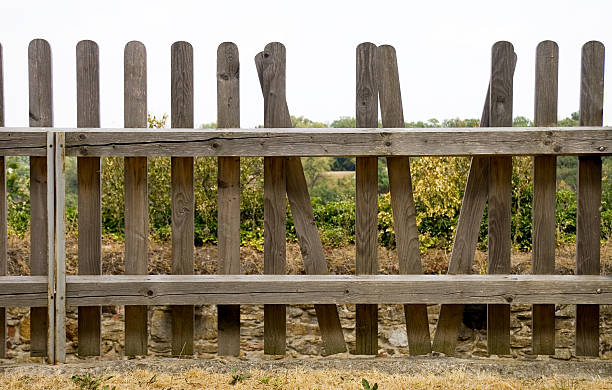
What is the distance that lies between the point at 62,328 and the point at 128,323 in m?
0.41

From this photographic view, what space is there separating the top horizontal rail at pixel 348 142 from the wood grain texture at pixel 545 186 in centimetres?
25

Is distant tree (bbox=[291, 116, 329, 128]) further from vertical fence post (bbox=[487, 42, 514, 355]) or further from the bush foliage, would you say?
vertical fence post (bbox=[487, 42, 514, 355])

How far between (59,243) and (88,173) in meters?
0.48

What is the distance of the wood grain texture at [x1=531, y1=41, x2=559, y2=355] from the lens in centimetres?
374

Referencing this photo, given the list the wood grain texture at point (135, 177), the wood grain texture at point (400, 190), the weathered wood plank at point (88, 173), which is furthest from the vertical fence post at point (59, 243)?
the wood grain texture at point (400, 190)

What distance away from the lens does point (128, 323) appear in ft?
12.8

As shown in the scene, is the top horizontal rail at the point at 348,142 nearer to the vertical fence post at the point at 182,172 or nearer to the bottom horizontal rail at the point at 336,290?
the vertical fence post at the point at 182,172

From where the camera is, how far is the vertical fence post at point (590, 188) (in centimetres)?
375

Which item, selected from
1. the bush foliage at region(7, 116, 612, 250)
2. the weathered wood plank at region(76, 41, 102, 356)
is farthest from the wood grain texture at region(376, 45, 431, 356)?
the bush foliage at region(7, 116, 612, 250)

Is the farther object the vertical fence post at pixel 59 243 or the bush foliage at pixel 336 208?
the bush foliage at pixel 336 208

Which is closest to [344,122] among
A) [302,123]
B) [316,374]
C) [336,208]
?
[302,123]

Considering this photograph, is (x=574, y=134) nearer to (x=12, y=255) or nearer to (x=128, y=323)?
(x=128, y=323)

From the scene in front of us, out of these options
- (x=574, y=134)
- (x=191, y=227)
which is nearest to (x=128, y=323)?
(x=191, y=227)

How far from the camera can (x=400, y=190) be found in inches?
150
